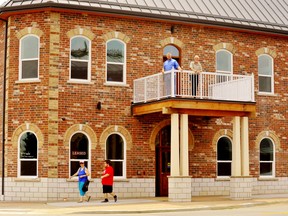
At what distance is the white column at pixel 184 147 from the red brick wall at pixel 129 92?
2778mm

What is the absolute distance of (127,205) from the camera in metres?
22.0

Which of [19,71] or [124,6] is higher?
[124,6]

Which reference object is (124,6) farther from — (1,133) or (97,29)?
(1,133)

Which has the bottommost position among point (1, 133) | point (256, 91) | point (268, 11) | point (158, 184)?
point (158, 184)

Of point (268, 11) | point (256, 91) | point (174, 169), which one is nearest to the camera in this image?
point (174, 169)

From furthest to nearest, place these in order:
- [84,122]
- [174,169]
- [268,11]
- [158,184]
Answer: [268,11], [158,184], [84,122], [174,169]

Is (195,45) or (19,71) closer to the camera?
(19,71)

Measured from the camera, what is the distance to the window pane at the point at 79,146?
985 inches

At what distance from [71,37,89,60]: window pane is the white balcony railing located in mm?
2450

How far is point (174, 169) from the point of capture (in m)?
23.6

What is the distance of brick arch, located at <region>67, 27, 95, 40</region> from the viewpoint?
25344 mm

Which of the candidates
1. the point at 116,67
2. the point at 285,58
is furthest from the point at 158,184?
the point at 285,58

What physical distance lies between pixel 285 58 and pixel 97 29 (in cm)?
997

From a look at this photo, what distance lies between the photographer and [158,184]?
26969mm
